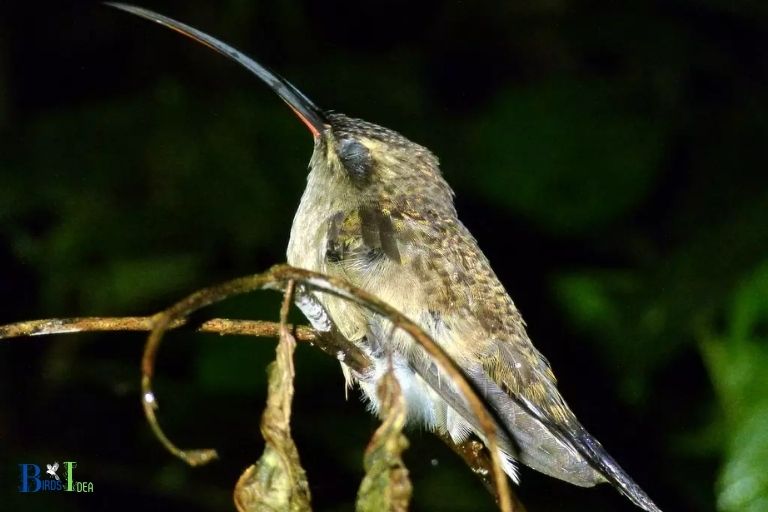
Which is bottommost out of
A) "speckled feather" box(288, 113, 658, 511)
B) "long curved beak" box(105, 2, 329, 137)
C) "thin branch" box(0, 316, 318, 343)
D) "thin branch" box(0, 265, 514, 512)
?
"thin branch" box(0, 265, 514, 512)

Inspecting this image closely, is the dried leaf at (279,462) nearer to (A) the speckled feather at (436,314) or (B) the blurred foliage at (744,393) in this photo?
(A) the speckled feather at (436,314)

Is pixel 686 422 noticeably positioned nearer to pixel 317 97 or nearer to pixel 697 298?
pixel 697 298

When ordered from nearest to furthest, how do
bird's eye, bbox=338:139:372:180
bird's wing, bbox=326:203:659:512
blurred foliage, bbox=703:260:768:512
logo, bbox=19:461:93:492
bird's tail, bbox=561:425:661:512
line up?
bird's tail, bbox=561:425:661:512 → bird's wing, bbox=326:203:659:512 → blurred foliage, bbox=703:260:768:512 → bird's eye, bbox=338:139:372:180 → logo, bbox=19:461:93:492

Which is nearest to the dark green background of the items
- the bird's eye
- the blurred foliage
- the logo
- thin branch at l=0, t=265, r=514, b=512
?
the logo

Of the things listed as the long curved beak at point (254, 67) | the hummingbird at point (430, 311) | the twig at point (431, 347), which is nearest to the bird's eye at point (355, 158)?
the hummingbird at point (430, 311)

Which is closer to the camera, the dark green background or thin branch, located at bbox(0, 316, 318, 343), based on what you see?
thin branch, located at bbox(0, 316, 318, 343)

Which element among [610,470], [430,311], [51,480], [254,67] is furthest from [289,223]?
[610,470]

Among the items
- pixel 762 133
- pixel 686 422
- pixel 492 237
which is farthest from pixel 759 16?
pixel 686 422

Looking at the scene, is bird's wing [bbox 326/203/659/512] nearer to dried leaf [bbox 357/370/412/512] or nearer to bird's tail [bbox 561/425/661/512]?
bird's tail [bbox 561/425/661/512]
